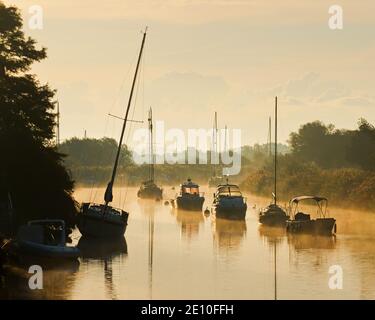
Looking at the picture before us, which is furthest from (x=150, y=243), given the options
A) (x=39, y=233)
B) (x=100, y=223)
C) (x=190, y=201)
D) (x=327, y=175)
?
(x=327, y=175)

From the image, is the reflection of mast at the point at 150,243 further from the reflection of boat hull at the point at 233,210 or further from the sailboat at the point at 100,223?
the reflection of boat hull at the point at 233,210

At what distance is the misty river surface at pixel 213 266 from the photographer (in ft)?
156

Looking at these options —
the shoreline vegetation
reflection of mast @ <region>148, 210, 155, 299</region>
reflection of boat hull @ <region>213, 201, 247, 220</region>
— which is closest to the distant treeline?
the shoreline vegetation

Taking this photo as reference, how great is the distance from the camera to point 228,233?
80.6 m

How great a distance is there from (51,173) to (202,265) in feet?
39.4

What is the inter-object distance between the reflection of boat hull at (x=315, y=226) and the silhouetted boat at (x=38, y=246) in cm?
2657

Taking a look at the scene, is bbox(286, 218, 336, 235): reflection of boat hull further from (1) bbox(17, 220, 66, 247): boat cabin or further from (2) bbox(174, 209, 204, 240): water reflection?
(1) bbox(17, 220, 66, 247): boat cabin

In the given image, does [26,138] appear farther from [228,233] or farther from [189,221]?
[189,221]

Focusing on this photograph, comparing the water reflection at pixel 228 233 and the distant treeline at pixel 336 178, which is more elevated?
the distant treeline at pixel 336 178

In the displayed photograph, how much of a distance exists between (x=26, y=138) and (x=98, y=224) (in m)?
10.3

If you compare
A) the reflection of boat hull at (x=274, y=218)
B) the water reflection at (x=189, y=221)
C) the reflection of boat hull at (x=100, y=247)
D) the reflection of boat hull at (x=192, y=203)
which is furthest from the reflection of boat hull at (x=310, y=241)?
the reflection of boat hull at (x=192, y=203)

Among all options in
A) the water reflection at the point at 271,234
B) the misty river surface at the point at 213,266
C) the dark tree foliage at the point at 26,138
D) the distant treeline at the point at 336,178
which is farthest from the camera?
the distant treeline at the point at 336,178
